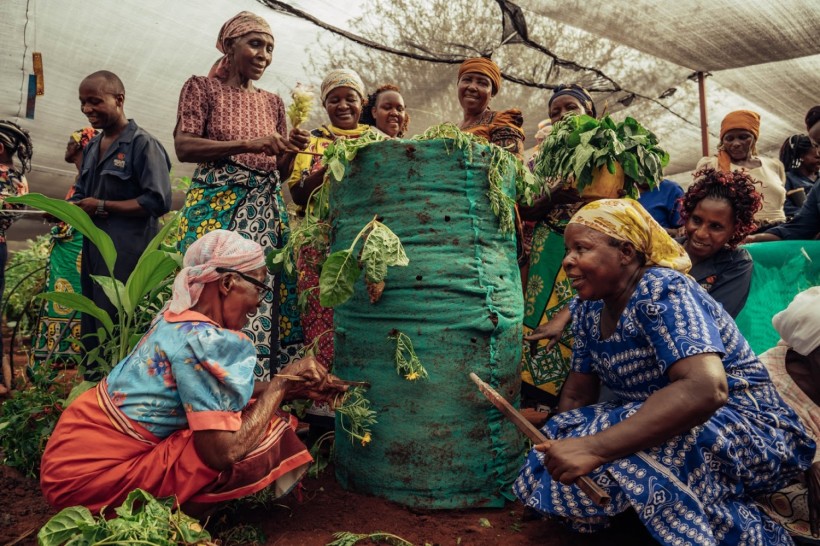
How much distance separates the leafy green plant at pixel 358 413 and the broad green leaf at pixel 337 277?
37 cm

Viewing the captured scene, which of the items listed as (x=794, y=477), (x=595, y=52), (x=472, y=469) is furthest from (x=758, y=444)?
(x=595, y=52)

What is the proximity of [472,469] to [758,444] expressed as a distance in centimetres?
98

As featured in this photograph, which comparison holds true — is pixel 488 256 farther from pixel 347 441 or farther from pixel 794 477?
pixel 794 477

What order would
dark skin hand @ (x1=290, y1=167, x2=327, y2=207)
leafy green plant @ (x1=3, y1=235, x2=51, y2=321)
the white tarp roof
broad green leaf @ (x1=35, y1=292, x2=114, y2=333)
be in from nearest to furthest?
broad green leaf @ (x1=35, y1=292, x2=114, y2=333)
dark skin hand @ (x1=290, y1=167, x2=327, y2=207)
the white tarp roof
leafy green plant @ (x1=3, y1=235, x2=51, y2=321)

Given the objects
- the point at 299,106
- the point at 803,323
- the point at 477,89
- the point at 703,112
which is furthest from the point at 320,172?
the point at 703,112

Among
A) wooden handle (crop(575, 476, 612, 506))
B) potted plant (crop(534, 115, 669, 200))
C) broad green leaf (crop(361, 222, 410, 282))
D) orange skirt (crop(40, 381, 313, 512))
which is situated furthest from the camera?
potted plant (crop(534, 115, 669, 200))

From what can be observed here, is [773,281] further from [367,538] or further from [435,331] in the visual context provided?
[367,538]

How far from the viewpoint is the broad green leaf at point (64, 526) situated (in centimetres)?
169

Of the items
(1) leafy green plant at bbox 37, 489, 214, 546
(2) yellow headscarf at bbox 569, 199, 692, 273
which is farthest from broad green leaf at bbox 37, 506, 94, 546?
(2) yellow headscarf at bbox 569, 199, 692, 273

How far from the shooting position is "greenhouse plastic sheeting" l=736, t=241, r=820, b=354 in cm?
345

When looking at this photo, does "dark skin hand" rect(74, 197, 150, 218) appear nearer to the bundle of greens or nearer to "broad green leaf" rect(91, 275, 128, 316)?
"broad green leaf" rect(91, 275, 128, 316)

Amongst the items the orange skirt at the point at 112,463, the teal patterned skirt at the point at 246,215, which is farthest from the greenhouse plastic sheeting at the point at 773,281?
the orange skirt at the point at 112,463

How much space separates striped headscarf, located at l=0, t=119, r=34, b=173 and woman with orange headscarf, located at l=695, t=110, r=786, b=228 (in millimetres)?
5151

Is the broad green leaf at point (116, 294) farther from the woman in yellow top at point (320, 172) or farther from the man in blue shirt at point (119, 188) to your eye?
the woman in yellow top at point (320, 172)
